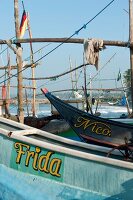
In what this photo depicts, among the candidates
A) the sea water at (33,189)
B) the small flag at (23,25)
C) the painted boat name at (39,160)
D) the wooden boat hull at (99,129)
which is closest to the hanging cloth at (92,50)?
the wooden boat hull at (99,129)

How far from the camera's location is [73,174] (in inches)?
193

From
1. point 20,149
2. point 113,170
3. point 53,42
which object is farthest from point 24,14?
point 113,170

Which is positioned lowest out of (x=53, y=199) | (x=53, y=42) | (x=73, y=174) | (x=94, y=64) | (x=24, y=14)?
(x=53, y=199)

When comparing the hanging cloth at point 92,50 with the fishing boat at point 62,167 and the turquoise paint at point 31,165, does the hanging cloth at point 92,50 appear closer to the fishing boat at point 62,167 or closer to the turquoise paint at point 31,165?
the fishing boat at point 62,167

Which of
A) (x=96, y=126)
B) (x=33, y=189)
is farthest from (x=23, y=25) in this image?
(x=33, y=189)

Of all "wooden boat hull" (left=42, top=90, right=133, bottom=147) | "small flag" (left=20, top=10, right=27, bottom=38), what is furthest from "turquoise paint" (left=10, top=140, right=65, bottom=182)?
"small flag" (left=20, top=10, right=27, bottom=38)

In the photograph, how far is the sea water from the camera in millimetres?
4887

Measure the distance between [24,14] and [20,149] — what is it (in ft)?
31.5

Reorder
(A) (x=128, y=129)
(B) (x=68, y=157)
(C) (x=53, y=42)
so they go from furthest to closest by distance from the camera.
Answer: (C) (x=53, y=42) → (A) (x=128, y=129) → (B) (x=68, y=157)

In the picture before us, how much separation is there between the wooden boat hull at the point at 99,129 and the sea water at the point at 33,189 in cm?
352

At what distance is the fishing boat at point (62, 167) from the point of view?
4523 mm

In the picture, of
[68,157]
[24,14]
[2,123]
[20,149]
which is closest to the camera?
[68,157]

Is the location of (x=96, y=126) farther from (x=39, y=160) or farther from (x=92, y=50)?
(x=39, y=160)

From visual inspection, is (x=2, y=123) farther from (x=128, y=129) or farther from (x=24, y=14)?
(x=24, y=14)
